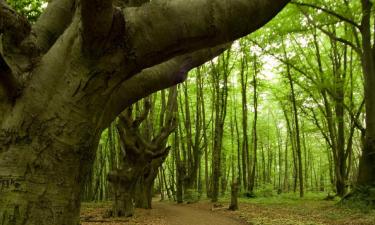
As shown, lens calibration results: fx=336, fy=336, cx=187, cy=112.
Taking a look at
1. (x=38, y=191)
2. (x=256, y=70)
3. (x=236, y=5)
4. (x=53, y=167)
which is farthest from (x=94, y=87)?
(x=256, y=70)

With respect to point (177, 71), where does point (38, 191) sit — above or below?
below

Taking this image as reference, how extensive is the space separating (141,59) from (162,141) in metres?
12.5

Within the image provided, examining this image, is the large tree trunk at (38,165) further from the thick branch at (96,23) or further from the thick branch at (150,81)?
the thick branch at (150,81)

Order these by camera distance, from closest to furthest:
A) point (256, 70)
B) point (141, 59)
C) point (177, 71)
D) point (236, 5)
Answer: point (236, 5)
point (141, 59)
point (177, 71)
point (256, 70)

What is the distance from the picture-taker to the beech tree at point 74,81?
92.5 inches

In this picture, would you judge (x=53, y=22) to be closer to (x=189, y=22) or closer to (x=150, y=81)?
(x=150, y=81)

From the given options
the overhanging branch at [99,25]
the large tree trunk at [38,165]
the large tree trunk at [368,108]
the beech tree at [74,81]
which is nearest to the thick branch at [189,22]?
the beech tree at [74,81]

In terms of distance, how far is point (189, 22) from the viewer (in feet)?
7.82

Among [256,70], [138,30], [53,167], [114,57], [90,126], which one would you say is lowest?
[53,167]

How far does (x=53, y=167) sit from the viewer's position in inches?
96.0

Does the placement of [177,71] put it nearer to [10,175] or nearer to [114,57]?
[114,57]

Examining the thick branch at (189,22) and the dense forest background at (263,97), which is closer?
the thick branch at (189,22)

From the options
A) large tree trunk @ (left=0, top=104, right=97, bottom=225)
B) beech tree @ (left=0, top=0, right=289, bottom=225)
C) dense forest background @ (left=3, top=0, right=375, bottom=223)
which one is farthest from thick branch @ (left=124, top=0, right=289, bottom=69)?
dense forest background @ (left=3, top=0, right=375, bottom=223)

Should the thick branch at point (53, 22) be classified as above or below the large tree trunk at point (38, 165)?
above
